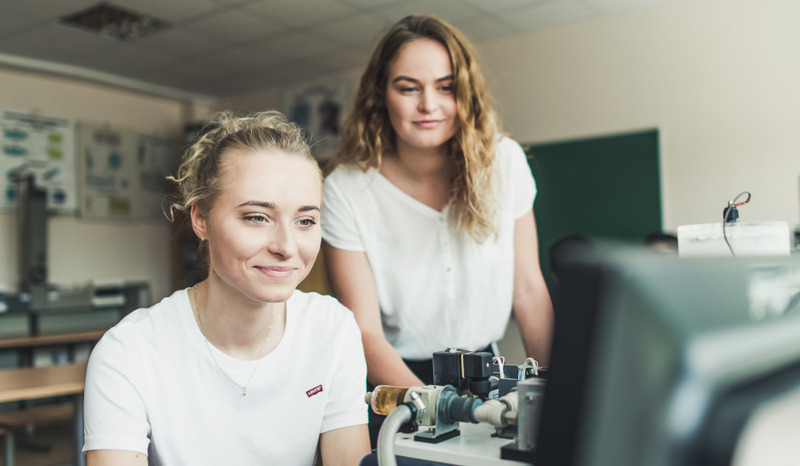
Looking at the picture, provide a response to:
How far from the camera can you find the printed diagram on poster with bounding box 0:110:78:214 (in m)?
5.08

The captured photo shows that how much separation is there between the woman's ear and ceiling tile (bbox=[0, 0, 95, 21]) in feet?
11.4

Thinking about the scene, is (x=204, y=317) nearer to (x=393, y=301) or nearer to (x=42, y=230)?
(x=393, y=301)

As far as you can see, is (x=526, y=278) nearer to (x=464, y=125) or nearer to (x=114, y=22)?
(x=464, y=125)

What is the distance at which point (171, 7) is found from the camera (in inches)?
159

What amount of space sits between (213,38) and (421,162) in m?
3.65

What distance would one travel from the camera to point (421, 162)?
157 centimetres

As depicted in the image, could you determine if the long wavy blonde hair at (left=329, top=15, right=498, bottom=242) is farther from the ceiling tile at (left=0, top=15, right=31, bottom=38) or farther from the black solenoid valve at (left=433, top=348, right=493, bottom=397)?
the ceiling tile at (left=0, top=15, right=31, bottom=38)

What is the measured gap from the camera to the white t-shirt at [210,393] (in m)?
1.02

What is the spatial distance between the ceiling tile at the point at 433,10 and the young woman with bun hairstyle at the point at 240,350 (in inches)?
120

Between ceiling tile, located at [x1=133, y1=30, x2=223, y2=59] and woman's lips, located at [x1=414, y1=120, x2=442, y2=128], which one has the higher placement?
ceiling tile, located at [x1=133, y1=30, x2=223, y2=59]

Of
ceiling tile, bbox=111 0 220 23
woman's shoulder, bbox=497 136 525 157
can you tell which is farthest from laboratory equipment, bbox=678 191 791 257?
ceiling tile, bbox=111 0 220 23

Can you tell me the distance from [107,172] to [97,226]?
52cm

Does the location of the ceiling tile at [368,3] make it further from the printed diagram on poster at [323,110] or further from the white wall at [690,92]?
the printed diagram on poster at [323,110]

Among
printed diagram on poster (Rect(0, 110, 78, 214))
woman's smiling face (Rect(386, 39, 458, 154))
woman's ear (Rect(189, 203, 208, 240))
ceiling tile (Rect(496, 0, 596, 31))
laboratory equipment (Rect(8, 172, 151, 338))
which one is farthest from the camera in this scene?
printed diagram on poster (Rect(0, 110, 78, 214))
